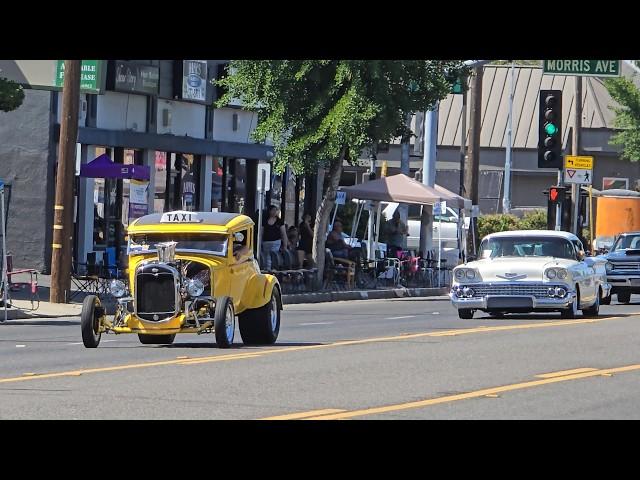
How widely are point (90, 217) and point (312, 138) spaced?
5901mm

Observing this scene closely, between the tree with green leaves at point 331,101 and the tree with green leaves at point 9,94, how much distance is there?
29.3 feet

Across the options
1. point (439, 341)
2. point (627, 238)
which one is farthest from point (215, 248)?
point (627, 238)

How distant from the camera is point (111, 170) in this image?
3281cm

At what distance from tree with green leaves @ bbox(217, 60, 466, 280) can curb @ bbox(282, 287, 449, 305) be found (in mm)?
1016

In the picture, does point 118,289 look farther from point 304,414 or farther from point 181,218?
point 304,414

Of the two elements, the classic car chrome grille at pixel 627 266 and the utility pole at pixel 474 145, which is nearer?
the classic car chrome grille at pixel 627 266

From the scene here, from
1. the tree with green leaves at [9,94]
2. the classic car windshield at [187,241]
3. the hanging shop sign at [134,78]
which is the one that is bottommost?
the classic car windshield at [187,241]

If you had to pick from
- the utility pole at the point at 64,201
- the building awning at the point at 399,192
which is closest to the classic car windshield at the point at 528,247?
the utility pole at the point at 64,201

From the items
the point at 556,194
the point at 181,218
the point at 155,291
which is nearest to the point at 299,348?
the point at 155,291

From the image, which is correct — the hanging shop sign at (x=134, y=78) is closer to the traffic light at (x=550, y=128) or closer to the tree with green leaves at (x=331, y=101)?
the tree with green leaves at (x=331, y=101)

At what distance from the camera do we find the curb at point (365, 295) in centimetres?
3375

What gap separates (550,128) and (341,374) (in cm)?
2083
